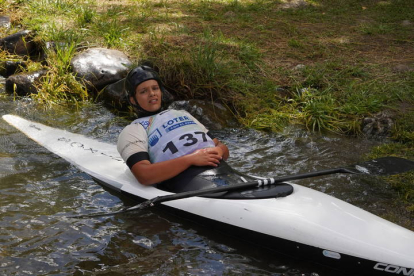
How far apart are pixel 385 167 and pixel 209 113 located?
2.56 meters

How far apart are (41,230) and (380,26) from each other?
7.01m

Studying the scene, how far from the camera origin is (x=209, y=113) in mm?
5914

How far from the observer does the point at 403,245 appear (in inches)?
112

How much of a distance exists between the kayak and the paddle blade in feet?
1.80

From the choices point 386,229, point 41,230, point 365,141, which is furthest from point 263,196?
point 365,141

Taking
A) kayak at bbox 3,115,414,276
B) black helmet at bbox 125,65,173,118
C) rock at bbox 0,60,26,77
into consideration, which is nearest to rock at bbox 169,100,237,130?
black helmet at bbox 125,65,173,118

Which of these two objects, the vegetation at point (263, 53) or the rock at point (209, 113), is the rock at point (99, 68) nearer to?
the vegetation at point (263, 53)

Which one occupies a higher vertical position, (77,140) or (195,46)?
(195,46)

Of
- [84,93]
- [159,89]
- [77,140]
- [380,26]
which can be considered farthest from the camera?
[380,26]

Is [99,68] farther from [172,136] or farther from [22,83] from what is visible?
[172,136]

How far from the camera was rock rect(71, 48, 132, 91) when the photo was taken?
654 centimetres

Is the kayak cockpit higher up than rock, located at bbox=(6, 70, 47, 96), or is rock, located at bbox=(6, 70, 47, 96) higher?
rock, located at bbox=(6, 70, 47, 96)

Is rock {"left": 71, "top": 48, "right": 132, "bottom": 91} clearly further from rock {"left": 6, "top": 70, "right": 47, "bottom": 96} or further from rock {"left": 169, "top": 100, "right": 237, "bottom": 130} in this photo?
rock {"left": 169, "top": 100, "right": 237, "bottom": 130}

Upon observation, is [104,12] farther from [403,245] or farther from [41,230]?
[403,245]
